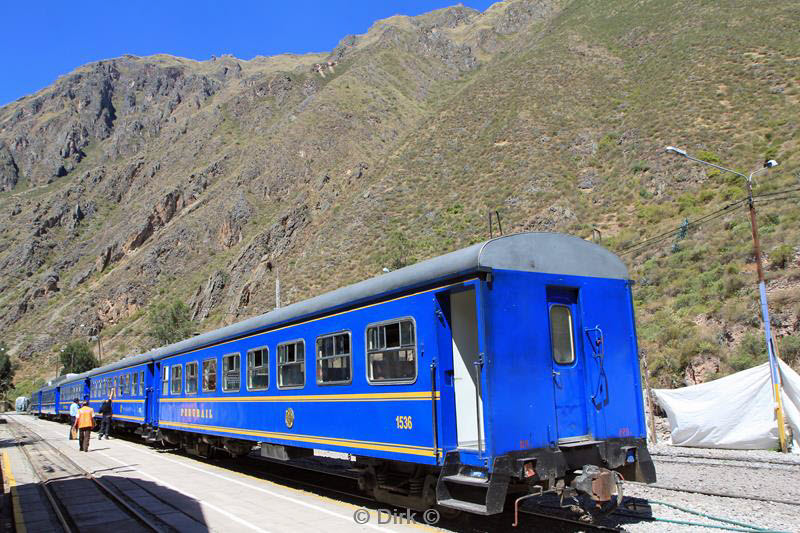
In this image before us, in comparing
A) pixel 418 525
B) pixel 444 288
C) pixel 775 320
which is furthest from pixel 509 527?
pixel 775 320

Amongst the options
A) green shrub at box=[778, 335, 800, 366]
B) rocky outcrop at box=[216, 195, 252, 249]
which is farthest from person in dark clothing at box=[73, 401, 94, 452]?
rocky outcrop at box=[216, 195, 252, 249]

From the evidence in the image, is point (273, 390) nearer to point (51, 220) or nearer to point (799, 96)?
point (799, 96)

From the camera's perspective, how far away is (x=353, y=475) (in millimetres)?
12586

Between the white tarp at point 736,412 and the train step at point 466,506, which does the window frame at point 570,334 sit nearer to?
the train step at point 466,506

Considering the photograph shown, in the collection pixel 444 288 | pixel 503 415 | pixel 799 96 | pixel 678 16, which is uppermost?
pixel 678 16

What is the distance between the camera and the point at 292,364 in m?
10.7

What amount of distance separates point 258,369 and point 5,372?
2944 inches

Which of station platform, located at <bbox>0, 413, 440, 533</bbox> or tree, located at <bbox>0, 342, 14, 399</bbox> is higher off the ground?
tree, located at <bbox>0, 342, 14, 399</bbox>

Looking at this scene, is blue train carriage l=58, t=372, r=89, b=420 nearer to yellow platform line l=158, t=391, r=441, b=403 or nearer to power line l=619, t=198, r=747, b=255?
yellow platform line l=158, t=391, r=441, b=403

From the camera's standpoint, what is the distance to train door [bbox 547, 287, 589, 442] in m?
7.43

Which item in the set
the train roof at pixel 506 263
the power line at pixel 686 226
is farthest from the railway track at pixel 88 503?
the power line at pixel 686 226

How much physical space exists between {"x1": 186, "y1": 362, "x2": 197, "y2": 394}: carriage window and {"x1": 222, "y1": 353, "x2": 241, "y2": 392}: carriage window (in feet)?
7.75

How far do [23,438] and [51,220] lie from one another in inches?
3328

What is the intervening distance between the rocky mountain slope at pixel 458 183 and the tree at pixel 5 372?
1.92 meters
